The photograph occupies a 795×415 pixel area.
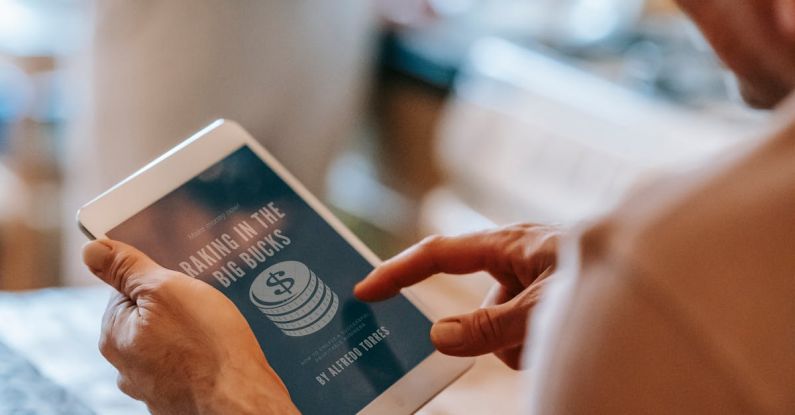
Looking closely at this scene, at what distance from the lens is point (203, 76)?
1629mm

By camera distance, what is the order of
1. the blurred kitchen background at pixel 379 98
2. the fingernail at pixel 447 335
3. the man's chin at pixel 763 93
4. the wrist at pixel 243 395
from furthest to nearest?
the blurred kitchen background at pixel 379 98 → the fingernail at pixel 447 335 → the wrist at pixel 243 395 → the man's chin at pixel 763 93

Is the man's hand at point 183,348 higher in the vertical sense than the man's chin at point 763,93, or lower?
lower

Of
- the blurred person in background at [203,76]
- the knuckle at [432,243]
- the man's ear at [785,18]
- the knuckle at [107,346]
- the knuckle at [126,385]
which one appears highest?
the man's ear at [785,18]

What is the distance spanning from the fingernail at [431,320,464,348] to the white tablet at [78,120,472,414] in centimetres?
4

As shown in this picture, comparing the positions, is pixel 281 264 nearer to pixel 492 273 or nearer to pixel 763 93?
pixel 492 273

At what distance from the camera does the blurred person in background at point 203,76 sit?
1.56 metres

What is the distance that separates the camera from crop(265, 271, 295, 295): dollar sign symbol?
745 millimetres

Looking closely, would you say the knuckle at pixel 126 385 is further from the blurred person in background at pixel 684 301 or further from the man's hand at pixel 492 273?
the blurred person in background at pixel 684 301

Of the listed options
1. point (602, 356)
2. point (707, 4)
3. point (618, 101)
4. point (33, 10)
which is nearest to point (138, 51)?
point (33, 10)

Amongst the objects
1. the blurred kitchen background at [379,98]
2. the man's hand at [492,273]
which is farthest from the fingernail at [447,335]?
the blurred kitchen background at [379,98]

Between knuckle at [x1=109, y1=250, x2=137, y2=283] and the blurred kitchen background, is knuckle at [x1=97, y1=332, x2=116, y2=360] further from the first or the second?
the blurred kitchen background

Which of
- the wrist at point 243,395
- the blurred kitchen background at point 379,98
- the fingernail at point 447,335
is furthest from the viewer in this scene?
the blurred kitchen background at point 379,98

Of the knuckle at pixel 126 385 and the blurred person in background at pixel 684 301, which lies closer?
the blurred person in background at pixel 684 301

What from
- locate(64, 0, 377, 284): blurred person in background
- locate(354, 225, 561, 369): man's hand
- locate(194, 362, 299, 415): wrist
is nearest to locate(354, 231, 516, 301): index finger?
locate(354, 225, 561, 369): man's hand
